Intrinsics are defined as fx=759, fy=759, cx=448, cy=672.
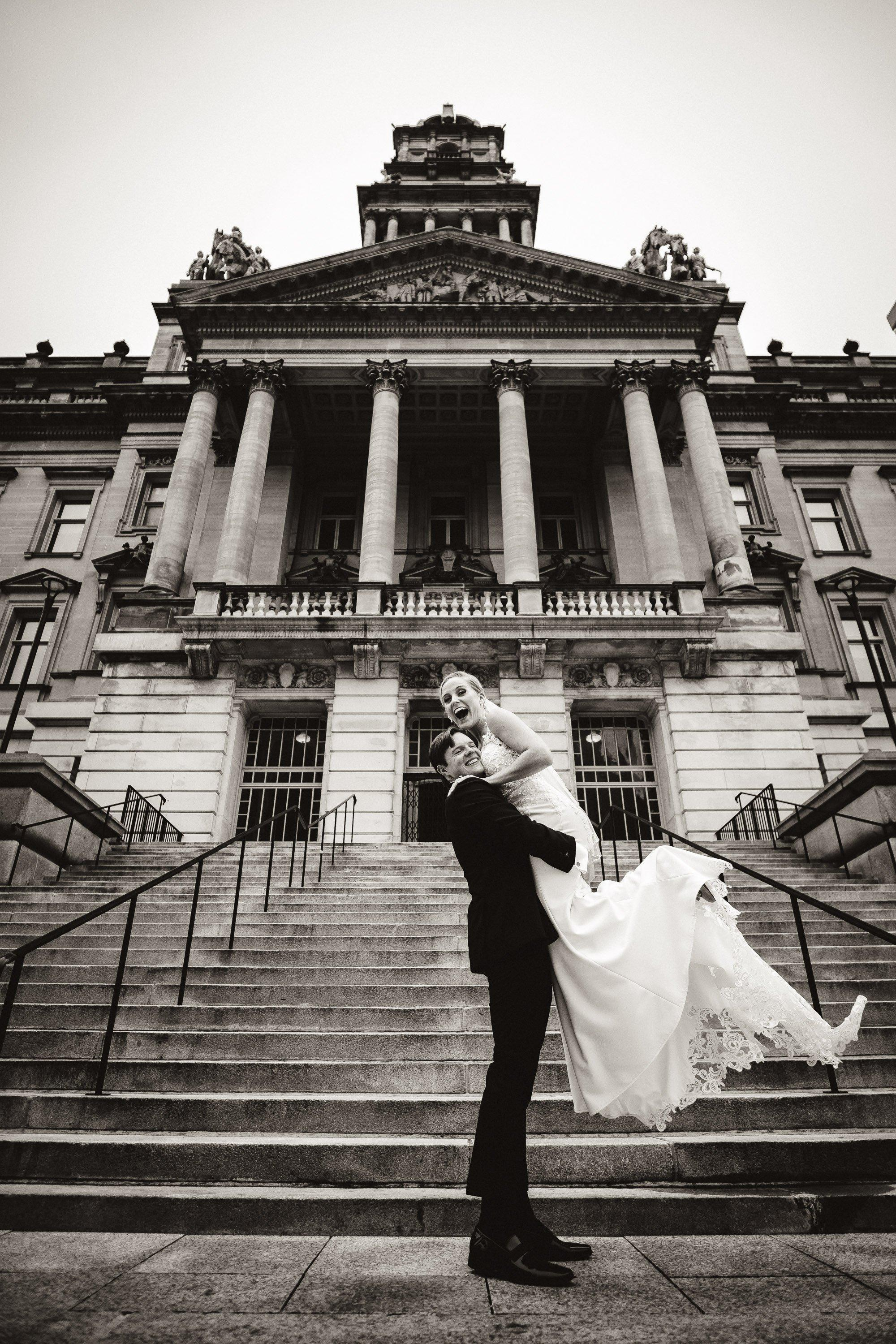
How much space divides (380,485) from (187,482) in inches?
218

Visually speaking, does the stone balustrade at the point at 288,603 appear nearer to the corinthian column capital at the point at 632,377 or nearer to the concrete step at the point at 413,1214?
the corinthian column capital at the point at 632,377

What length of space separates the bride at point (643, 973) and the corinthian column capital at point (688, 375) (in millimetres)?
23220

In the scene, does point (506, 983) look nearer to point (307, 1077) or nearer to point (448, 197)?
point (307, 1077)

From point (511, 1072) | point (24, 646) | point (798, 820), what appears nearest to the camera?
point (511, 1072)

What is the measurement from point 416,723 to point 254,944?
1135 cm

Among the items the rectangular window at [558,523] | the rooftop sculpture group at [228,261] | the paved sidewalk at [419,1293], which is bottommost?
the paved sidewalk at [419,1293]

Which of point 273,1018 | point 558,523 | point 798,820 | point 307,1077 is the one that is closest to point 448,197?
point 558,523

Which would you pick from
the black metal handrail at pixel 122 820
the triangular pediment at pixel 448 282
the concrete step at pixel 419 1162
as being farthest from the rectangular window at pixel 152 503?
the concrete step at pixel 419 1162

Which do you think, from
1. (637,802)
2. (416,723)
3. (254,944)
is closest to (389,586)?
(416,723)

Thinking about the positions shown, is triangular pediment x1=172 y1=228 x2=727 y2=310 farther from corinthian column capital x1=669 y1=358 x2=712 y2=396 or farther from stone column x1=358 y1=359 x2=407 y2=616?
stone column x1=358 y1=359 x2=407 y2=616

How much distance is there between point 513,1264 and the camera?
8.71 ft

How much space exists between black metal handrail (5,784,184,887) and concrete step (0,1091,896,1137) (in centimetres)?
732

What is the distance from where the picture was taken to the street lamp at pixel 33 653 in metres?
15.6

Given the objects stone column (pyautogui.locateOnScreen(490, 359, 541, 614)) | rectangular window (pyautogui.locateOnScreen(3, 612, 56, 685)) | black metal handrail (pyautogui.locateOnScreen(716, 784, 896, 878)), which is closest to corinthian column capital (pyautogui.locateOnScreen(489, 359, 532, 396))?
stone column (pyautogui.locateOnScreen(490, 359, 541, 614))
